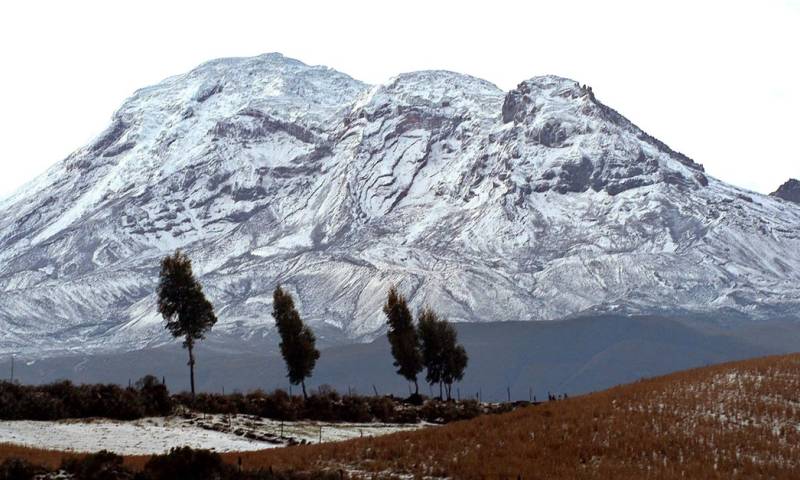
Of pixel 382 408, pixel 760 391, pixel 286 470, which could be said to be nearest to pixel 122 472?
pixel 286 470

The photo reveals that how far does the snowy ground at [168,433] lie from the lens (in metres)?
64.8

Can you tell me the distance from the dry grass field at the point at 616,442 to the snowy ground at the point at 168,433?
10462 mm

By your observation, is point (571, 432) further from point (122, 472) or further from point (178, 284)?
point (178, 284)

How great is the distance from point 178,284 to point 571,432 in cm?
5913

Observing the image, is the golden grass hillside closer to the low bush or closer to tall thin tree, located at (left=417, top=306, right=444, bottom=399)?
the low bush

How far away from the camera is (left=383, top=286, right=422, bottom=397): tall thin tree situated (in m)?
124

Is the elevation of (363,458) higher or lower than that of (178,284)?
lower

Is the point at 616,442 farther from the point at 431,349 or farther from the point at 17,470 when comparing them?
the point at 431,349

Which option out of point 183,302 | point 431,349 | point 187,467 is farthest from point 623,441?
point 431,349

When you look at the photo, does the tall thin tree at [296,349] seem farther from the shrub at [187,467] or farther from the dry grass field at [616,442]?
the shrub at [187,467]

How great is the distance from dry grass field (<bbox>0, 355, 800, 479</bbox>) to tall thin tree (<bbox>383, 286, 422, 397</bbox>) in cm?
6461

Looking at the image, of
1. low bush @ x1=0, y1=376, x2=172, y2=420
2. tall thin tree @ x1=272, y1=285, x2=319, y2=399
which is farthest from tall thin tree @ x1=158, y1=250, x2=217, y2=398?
low bush @ x1=0, y1=376, x2=172, y2=420

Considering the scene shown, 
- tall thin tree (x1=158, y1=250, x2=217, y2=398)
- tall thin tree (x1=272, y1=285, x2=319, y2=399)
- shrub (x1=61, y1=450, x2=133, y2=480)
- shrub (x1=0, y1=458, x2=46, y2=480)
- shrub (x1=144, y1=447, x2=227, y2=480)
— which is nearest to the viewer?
shrub (x1=0, y1=458, x2=46, y2=480)

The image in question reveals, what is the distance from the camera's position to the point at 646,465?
47531 millimetres
